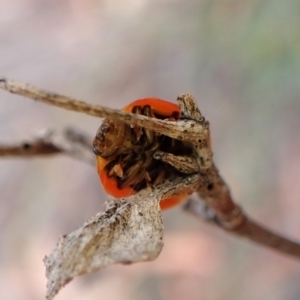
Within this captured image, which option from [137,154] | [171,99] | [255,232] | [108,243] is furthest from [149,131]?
[171,99]

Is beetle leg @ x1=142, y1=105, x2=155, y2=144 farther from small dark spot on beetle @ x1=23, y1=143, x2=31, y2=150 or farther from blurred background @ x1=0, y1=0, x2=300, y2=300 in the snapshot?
blurred background @ x1=0, y1=0, x2=300, y2=300

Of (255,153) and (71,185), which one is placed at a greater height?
(71,185)

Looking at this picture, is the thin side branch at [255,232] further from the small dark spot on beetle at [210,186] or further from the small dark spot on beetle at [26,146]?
the small dark spot on beetle at [26,146]

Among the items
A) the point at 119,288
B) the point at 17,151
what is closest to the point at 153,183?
the point at 17,151

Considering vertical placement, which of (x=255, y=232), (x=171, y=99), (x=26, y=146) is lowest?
(x=255, y=232)

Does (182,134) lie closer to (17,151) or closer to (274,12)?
(17,151)

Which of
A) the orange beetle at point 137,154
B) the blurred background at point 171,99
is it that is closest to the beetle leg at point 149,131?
the orange beetle at point 137,154

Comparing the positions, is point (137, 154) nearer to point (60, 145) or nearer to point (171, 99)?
point (60, 145)
